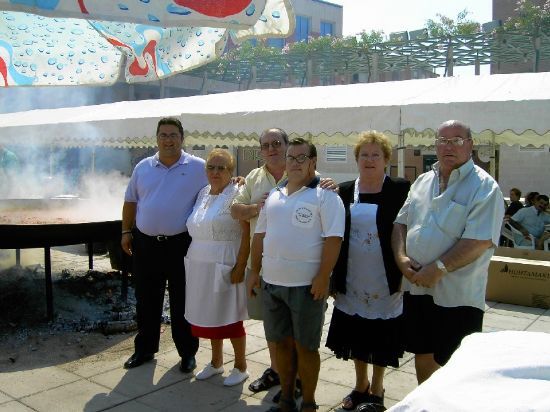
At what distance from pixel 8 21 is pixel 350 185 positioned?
286 cm

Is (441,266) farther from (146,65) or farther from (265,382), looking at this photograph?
(146,65)

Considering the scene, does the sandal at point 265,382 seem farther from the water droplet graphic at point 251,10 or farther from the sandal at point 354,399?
the water droplet graphic at point 251,10

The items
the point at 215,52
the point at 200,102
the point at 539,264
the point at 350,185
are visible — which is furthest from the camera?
the point at 200,102

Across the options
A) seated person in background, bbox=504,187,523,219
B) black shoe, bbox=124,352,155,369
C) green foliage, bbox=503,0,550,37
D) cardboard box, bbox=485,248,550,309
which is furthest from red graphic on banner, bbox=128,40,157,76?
green foliage, bbox=503,0,550,37

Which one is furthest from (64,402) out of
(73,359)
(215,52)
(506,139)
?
(506,139)

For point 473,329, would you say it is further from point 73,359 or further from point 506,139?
point 506,139

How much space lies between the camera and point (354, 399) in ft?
11.0

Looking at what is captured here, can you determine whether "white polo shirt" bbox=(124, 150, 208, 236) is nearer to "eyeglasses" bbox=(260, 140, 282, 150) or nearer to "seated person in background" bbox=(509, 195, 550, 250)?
"eyeglasses" bbox=(260, 140, 282, 150)

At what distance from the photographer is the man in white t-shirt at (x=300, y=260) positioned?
2.94 meters

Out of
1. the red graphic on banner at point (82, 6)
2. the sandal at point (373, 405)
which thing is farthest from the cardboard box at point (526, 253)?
the red graphic on banner at point (82, 6)

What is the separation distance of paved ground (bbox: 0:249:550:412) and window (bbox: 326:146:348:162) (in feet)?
50.9

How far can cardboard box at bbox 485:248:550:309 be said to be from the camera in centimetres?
600

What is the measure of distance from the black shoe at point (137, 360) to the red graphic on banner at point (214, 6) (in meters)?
2.84

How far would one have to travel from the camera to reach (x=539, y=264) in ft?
19.8
